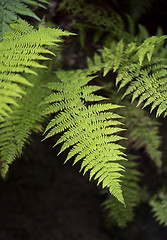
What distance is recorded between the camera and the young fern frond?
1.56 meters

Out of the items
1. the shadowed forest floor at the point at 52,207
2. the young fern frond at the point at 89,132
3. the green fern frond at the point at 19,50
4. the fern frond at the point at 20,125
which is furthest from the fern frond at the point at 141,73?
the shadowed forest floor at the point at 52,207

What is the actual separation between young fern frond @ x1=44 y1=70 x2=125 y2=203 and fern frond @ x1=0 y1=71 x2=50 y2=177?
258 mm

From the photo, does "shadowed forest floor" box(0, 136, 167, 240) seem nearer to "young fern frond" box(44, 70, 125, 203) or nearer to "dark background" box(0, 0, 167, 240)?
"dark background" box(0, 0, 167, 240)

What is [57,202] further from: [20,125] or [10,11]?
[10,11]

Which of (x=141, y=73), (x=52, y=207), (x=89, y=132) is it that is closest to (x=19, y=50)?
(x=89, y=132)

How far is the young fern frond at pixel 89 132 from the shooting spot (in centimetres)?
156

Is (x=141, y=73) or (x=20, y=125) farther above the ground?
(x=141, y=73)

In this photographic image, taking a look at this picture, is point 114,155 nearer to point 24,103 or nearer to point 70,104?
point 70,104

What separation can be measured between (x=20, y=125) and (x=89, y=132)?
72 cm

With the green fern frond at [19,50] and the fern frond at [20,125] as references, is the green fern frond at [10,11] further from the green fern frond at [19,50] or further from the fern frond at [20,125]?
the fern frond at [20,125]

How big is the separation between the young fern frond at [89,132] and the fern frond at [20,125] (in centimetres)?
26

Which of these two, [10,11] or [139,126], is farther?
[139,126]

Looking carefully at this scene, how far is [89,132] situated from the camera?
170 centimetres

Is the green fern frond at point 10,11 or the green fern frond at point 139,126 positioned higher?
the green fern frond at point 139,126
